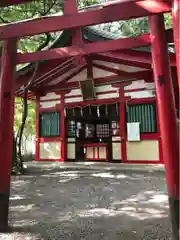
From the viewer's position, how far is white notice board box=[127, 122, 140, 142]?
8.40 metres

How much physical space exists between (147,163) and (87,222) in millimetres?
5619

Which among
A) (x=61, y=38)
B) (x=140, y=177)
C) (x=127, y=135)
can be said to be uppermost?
(x=61, y=38)

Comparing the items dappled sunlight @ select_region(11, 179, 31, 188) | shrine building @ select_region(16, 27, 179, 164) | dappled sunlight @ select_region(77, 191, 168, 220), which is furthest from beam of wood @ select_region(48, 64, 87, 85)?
dappled sunlight @ select_region(77, 191, 168, 220)

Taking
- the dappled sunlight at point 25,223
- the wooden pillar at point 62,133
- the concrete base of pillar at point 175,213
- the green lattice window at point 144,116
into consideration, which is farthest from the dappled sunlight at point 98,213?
the wooden pillar at point 62,133

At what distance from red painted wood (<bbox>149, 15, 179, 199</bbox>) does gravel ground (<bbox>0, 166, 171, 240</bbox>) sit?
777mm

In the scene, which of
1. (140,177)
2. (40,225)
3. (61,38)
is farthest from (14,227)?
(61,38)

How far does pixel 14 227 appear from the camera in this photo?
2.92 metres

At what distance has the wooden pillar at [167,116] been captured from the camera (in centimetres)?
241

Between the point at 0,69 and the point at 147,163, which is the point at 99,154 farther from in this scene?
the point at 0,69

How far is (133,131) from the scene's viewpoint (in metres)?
8.46

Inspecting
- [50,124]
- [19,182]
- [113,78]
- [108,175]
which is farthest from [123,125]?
[19,182]

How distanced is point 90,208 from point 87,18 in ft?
9.10

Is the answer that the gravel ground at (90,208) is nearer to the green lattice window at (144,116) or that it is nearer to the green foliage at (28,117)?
the green lattice window at (144,116)

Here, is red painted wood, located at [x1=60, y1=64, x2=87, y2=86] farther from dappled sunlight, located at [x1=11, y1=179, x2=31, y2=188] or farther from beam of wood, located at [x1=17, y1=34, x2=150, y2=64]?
beam of wood, located at [x1=17, y1=34, x2=150, y2=64]
